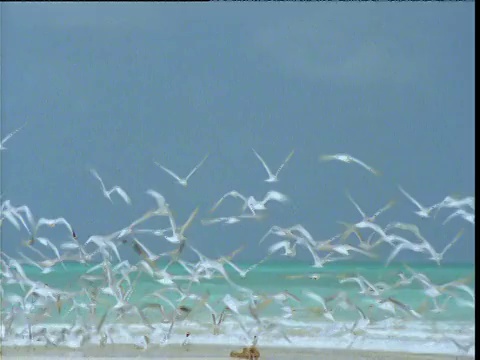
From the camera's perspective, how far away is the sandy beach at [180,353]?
18.5ft

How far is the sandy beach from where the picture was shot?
18.5 ft

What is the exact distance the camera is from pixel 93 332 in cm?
600

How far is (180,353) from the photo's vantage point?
19.0 feet

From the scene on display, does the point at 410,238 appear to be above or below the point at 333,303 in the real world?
above

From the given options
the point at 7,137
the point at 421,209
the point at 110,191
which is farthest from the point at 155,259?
the point at 421,209

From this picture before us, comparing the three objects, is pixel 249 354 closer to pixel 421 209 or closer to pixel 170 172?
pixel 170 172

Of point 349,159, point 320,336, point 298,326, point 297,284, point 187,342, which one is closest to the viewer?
point 349,159

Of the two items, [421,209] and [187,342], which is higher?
[421,209]

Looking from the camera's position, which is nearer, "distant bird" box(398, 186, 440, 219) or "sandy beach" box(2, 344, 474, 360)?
"distant bird" box(398, 186, 440, 219)

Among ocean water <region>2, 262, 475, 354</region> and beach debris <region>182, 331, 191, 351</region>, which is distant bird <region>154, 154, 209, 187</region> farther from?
beach debris <region>182, 331, 191, 351</region>


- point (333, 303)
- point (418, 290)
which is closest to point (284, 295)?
point (333, 303)

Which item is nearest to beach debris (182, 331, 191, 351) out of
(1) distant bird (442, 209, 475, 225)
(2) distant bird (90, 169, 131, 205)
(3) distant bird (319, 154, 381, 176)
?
(2) distant bird (90, 169, 131, 205)

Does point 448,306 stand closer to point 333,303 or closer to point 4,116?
point 333,303

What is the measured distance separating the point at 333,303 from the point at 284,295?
168cm
